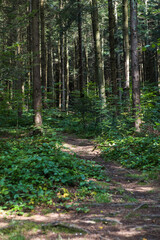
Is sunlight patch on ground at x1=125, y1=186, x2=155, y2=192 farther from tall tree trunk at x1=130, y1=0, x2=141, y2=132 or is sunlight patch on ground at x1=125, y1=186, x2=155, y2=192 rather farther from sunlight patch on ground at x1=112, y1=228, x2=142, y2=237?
tall tree trunk at x1=130, y1=0, x2=141, y2=132

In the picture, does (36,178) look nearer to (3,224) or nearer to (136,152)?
(3,224)

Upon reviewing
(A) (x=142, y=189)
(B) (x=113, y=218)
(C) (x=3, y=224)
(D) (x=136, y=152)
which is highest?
(D) (x=136, y=152)

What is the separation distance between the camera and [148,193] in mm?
4930

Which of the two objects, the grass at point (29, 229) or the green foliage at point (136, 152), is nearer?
the grass at point (29, 229)

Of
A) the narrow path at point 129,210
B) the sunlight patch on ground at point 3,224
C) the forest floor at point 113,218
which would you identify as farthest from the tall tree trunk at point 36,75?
the sunlight patch on ground at point 3,224

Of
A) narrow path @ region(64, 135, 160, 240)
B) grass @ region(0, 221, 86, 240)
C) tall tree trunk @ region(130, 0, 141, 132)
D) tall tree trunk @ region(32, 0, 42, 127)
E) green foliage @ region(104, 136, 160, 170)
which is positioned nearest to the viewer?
grass @ region(0, 221, 86, 240)

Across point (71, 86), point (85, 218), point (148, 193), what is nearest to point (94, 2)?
point (148, 193)

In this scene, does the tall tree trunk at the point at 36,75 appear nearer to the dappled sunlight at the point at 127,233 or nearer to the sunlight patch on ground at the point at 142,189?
the sunlight patch on ground at the point at 142,189

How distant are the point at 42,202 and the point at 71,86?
4083 cm

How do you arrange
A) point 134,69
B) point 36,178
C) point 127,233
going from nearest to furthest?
point 127,233
point 36,178
point 134,69

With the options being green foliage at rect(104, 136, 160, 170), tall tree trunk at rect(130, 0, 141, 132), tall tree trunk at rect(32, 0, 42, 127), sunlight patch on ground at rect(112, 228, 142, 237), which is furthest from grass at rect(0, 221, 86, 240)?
tall tree trunk at rect(32, 0, 42, 127)

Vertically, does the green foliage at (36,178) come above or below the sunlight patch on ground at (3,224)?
above

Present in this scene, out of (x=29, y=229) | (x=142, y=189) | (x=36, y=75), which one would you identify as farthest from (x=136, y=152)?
(x=36, y=75)

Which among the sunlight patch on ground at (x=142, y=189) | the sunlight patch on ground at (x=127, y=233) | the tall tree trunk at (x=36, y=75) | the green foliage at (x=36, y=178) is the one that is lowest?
the sunlight patch on ground at (x=142, y=189)
